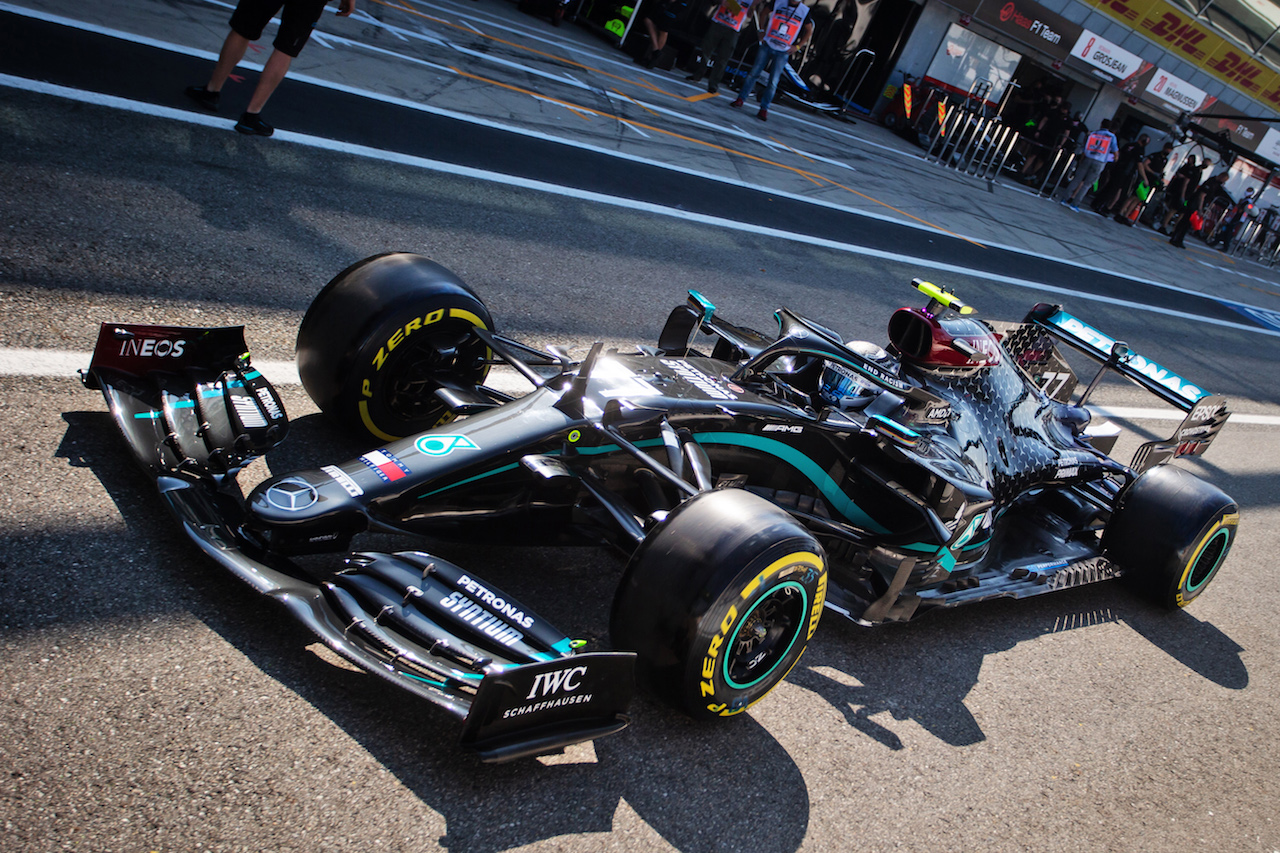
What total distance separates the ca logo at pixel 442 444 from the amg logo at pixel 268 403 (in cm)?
62

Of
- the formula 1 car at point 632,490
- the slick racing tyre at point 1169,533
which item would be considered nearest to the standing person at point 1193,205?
the slick racing tyre at point 1169,533

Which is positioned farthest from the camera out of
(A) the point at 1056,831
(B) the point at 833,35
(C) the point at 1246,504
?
(B) the point at 833,35

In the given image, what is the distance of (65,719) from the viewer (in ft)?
7.63

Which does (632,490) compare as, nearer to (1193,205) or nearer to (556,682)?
(556,682)

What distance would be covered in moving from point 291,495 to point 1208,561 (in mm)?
4905

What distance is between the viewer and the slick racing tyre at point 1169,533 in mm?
4820

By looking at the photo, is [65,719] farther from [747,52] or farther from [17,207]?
[747,52]

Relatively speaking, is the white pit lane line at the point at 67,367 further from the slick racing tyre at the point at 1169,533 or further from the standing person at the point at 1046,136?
the standing person at the point at 1046,136

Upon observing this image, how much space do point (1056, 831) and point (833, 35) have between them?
20212 millimetres

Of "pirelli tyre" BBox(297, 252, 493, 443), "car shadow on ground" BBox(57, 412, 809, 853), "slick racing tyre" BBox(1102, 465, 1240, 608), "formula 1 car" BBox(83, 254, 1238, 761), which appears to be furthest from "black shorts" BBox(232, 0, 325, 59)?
"slick racing tyre" BBox(1102, 465, 1240, 608)

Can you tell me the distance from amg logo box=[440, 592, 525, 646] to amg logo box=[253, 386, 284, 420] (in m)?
1.12

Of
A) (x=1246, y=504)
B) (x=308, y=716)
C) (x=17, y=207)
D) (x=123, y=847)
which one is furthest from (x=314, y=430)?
(x=1246, y=504)

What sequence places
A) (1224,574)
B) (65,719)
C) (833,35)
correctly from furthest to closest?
(833,35), (1224,574), (65,719)

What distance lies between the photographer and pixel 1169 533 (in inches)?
189
